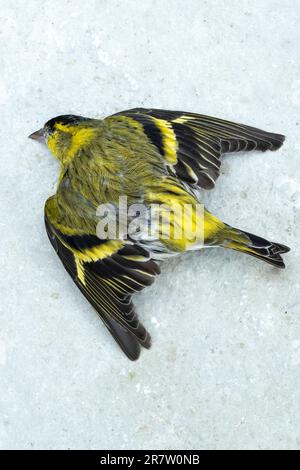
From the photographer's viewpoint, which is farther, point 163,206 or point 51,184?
Result: point 51,184

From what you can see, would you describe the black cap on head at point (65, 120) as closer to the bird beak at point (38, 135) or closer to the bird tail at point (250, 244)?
the bird beak at point (38, 135)

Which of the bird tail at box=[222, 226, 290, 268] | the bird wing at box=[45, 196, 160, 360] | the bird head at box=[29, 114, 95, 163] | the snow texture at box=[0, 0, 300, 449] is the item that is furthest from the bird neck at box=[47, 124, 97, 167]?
the bird tail at box=[222, 226, 290, 268]

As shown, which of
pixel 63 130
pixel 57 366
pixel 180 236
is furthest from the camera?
pixel 63 130

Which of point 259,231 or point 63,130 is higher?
point 63,130

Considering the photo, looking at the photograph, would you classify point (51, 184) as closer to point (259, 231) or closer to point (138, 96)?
point (138, 96)

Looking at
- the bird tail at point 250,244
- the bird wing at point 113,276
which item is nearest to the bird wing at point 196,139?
the bird tail at point 250,244

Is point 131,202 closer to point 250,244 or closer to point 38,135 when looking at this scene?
point 250,244
